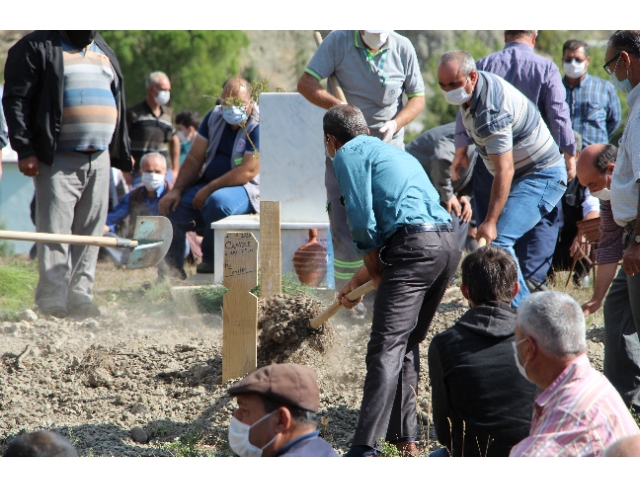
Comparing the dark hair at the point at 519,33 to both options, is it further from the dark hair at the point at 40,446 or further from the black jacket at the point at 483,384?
the dark hair at the point at 40,446

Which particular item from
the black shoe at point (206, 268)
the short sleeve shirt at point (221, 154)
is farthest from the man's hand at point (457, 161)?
the black shoe at point (206, 268)

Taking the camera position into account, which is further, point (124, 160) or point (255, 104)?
point (255, 104)

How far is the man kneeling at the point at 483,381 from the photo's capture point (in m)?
3.37

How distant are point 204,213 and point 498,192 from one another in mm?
3385

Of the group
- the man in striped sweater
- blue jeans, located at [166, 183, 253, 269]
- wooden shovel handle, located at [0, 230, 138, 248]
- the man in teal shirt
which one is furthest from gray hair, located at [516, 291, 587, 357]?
blue jeans, located at [166, 183, 253, 269]

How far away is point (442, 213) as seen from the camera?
422cm

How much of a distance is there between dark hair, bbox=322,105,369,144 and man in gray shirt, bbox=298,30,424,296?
1.92 metres

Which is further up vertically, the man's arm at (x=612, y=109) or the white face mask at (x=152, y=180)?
the man's arm at (x=612, y=109)

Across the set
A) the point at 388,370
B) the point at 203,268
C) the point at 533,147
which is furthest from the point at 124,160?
the point at 388,370

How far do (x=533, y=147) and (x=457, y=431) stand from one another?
8.94 feet

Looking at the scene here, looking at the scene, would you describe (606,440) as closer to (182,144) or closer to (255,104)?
(255,104)

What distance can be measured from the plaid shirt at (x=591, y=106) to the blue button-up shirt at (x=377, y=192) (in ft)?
14.9

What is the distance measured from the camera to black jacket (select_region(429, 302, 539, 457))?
3.37m

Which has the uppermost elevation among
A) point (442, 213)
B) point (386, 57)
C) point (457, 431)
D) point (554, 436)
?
point (386, 57)
